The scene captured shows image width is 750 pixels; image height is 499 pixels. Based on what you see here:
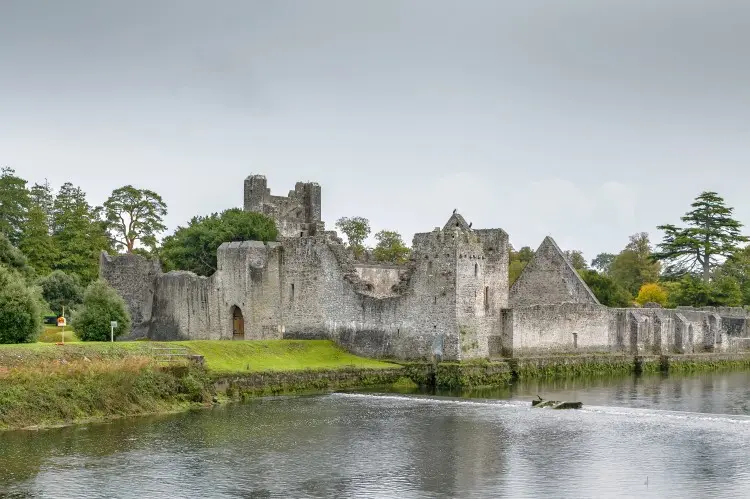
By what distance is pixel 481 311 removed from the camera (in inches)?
1681

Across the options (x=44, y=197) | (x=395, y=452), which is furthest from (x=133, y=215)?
(x=395, y=452)

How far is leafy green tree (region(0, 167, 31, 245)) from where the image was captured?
68688 mm

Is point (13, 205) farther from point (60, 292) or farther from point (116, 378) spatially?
point (116, 378)

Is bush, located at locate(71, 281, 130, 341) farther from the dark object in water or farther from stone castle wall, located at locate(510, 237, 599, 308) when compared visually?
stone castle wall, located at locate(510, 237, 599, 308)

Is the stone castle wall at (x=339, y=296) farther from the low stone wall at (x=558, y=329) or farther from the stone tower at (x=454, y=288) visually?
the low stone wall at (x=558, y=329)

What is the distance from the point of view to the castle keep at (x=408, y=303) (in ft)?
138

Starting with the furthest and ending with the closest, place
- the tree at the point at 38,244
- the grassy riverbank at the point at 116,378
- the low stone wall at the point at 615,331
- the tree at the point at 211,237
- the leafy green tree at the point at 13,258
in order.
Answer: the tree at the point at 38,244, the tree at the point at 211,237, the leafy green tree at the point at 13,258, the low stone wall at the point at 615,331, the grassy riverbank at the point at 116,378

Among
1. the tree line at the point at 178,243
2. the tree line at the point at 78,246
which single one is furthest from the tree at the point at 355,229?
the tree line at the point at 78,246

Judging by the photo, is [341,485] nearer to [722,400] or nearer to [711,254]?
[722,400]

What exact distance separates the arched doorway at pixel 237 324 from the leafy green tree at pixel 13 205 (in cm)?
2427

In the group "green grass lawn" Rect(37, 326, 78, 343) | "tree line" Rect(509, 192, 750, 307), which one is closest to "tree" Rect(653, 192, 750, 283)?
"tree line" Rect(509, 192, 750, 307)

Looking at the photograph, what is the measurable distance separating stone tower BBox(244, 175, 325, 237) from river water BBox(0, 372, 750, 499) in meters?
38.8

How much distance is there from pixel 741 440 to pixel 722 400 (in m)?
10.1

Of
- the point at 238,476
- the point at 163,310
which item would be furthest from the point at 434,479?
the point at 163,310
